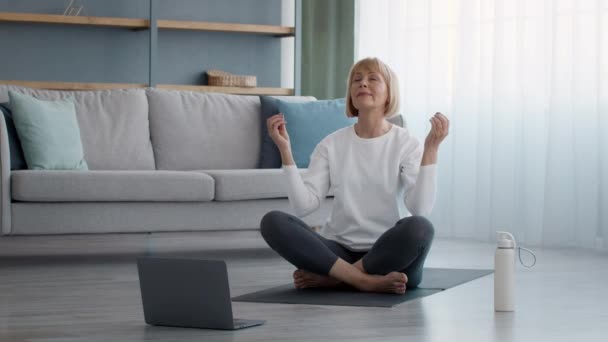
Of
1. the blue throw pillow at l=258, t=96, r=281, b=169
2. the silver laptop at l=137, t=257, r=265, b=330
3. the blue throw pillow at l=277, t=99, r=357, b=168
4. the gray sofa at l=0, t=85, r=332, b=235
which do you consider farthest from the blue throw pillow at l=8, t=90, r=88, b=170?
the silver laptop at l=137, t=257, r=265, b=330

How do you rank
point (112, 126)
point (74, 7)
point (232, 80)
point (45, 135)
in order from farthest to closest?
point (232, 80)
point (74, 7)
point (112, 126)
point (45, 135)

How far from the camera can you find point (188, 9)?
652 cm

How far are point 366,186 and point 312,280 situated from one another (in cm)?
34

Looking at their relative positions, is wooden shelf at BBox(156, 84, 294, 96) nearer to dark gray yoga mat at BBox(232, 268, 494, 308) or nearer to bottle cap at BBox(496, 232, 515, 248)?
dark gray yoga mat at BBox(232, 268, 494, 308)

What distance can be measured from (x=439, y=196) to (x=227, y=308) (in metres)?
3.58

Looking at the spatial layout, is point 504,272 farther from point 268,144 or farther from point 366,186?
point 268,144

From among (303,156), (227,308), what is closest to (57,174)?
(303,156)

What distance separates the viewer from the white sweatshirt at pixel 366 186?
329 cm

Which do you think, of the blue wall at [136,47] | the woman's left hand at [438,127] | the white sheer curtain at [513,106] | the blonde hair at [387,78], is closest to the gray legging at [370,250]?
the woman's left hand at [438,127]

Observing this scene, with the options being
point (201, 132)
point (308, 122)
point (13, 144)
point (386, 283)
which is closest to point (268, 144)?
point (308, 122)

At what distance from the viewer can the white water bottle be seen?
2826mm

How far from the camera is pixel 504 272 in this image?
2842 millimetres

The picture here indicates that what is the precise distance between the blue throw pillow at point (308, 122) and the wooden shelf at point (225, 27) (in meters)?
1.32

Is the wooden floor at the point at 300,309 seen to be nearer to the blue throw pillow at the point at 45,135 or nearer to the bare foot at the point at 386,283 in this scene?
the bare foot at the point at 386,283
